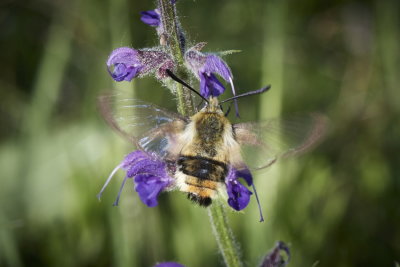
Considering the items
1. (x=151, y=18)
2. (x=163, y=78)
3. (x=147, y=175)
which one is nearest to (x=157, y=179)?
(x=147, y=175)

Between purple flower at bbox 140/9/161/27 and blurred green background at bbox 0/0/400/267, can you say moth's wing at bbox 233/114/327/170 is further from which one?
blurred green background at bbox 0/0/400/267

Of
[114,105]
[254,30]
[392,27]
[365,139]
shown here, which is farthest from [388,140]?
[114,105]

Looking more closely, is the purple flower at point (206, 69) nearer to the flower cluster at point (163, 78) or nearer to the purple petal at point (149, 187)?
the flower cluster at point (163, 78)

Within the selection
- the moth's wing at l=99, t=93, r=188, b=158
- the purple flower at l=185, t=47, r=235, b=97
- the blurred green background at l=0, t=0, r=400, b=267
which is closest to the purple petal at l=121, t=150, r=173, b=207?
the moth's wing at l=99, t=93, r=188, b=158

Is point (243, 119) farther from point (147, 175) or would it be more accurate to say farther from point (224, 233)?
point (147, 175)

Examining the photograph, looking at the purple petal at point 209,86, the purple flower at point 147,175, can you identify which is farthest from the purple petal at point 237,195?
the purple petal at point 209,86

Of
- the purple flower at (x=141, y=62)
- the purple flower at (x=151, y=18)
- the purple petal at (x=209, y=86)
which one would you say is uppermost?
the purple flower at (x=151, y=18)
